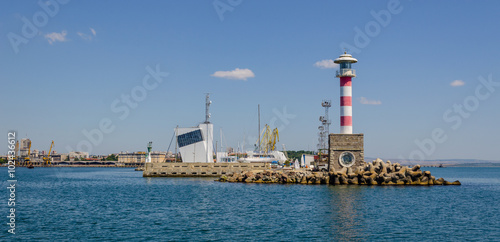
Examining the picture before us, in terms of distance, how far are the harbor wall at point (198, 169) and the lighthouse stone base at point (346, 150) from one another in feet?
64.8

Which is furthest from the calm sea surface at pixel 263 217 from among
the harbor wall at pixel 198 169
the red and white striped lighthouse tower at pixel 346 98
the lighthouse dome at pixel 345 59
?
the harbor wall at pixel 198 169

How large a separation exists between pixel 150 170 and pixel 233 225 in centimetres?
5270

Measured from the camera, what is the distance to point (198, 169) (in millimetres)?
74625

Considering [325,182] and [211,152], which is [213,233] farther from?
[211,152]

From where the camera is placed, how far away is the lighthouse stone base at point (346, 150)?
181ft

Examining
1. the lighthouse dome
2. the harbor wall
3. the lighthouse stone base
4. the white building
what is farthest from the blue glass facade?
the lighthouse stone base

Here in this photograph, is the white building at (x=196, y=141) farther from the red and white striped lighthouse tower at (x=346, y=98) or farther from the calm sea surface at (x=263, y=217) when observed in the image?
the calm sea surface at (x=263, y=217)

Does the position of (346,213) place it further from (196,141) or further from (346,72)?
(196,141)

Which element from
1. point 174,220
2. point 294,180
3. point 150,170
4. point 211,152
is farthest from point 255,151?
point 174,220

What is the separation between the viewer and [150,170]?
78312 millimetres

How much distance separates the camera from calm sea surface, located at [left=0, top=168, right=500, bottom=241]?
82.8 feet

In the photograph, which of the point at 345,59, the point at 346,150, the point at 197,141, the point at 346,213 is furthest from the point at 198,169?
the point at 346,213

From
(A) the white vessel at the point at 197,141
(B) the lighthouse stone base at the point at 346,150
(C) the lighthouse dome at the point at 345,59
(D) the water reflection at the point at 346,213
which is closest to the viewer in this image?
(D) the water reflection at the point at 346,213

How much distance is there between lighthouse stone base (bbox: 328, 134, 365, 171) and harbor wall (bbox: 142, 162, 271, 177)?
19752mm
